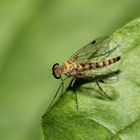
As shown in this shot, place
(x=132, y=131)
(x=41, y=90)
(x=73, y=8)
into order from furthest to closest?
(x=73, y=8), (x=41, y=90), (x=132, y=131)

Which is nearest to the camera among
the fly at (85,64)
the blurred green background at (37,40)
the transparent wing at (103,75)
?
the transparent wing at (103,75)

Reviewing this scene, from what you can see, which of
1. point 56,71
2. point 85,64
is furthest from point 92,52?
point 56,71

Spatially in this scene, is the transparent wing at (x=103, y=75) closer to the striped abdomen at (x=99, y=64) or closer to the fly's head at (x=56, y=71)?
the striped abdomen at (x=99, y=64)

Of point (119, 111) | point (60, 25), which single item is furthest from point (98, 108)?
point (60, 25)

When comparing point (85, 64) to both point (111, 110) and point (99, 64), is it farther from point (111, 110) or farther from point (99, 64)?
point (111, 110)

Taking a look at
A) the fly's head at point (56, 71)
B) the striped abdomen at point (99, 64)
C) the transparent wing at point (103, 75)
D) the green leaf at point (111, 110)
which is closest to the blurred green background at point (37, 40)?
the fly's head at point (56, 71)

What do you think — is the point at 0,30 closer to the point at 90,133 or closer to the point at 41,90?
the point at 41,90

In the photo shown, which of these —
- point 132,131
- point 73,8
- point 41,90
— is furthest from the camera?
Answer: point 73,8
